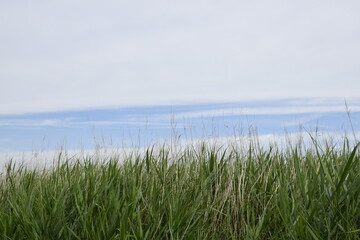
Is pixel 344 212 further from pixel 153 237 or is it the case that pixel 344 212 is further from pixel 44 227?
pixel 44 227

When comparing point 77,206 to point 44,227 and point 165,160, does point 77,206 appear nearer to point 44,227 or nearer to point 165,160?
point 44,227

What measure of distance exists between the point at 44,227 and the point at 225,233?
1571mm

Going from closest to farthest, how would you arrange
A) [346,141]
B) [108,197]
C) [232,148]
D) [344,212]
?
[344,212], [108,197], [346,141], [232,148]

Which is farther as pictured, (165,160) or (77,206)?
(165,160)

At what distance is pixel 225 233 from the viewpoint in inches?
133

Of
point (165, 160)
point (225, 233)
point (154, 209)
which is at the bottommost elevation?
point (225, 233)

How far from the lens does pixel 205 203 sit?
11.5ft

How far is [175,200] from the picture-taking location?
10.5 ft

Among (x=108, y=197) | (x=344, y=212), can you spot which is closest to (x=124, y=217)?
(x=108, y=197)

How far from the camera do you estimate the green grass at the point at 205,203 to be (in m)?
2.93

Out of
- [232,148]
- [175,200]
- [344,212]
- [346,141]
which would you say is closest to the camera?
[344,212]

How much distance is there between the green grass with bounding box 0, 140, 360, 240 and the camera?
9.62 feet

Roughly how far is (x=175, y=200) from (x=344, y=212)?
1.32 m

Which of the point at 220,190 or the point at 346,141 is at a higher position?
the point at 346,141
